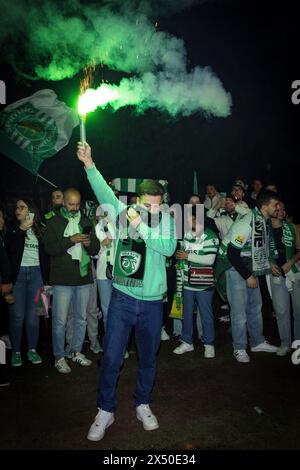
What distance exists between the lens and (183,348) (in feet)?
21.1

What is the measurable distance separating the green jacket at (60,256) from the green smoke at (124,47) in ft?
10.2

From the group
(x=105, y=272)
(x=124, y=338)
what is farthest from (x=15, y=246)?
(x=124, y=338)

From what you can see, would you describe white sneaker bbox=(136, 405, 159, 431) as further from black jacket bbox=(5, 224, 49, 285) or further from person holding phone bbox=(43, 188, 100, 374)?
black jacket bbox=(5, 224, 49, 285)

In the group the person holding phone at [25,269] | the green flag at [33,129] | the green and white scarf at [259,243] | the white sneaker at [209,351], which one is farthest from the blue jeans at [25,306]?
the green and white scarf at [259,243]

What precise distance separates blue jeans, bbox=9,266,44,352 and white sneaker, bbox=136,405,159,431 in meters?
2.49

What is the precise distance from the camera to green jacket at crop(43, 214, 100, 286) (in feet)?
18.4

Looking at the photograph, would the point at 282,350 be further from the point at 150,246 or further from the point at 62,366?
the point at 150,246

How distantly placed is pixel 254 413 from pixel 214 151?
12.7m

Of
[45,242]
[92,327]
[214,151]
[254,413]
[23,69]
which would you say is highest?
[23,69]

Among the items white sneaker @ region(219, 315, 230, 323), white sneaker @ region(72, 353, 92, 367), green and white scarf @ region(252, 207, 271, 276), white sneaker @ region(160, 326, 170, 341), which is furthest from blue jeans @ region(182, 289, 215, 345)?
white sneaker @ region(219, 315, 230, 323)

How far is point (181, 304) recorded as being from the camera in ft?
22.5

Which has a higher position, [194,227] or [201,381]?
[194,227]

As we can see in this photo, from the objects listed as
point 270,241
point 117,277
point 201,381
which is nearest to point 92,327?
point 201,381

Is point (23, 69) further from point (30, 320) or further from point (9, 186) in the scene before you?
point (30, 320)
